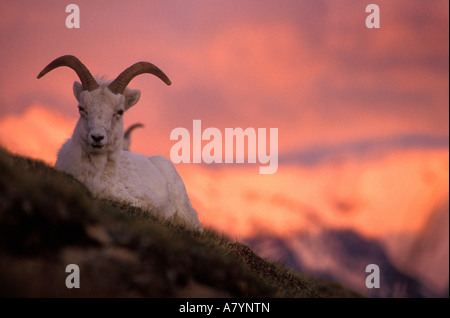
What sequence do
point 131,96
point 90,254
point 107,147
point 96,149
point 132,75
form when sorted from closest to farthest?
point 90,254 < point 96,149 < point 107,147 < point 132,75 < point 131,96

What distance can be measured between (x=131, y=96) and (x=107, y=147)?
1744 millimetres

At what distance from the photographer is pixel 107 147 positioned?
1063 cm

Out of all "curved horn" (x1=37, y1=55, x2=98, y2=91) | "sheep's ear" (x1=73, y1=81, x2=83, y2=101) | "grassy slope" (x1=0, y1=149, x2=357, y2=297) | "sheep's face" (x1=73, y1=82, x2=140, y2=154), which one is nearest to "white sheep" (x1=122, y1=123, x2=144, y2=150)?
"curved horn" (x1=37, y1=55, x2=98, y2=91)

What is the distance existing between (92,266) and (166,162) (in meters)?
8.73

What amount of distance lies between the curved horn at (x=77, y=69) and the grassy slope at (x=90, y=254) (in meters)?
4.89

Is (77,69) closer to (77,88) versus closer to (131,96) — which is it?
(77,88)

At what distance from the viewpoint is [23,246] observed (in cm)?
474

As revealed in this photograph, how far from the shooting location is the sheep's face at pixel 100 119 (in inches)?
400

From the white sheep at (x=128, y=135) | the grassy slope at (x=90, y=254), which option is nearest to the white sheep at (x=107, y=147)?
the grassy slope at (x=90, y=254)

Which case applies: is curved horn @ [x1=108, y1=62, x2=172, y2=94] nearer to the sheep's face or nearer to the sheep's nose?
the sheep's face

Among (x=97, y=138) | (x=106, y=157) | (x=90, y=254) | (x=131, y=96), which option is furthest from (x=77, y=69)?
(x=90, y=254)
